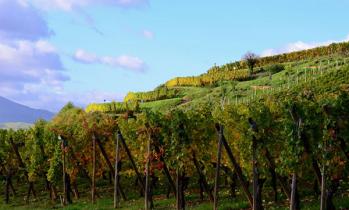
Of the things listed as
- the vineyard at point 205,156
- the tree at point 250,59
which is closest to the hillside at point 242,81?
the tree at point 250,59

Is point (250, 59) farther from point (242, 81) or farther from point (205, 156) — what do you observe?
point (205, 156)

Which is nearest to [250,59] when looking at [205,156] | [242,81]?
[242,81]

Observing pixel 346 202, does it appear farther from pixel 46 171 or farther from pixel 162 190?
pixel 46 171

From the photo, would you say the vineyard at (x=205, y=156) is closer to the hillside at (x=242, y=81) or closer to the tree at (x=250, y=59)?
the hillside at (x=242, y=81)

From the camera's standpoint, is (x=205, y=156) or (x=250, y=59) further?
(x=250, y=59)

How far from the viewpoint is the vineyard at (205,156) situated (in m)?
22.3

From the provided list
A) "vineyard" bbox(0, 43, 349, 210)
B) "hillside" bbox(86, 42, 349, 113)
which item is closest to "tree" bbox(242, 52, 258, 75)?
"hillside" bbox(86, 42, 349, 113)

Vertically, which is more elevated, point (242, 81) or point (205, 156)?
point (242, 81)

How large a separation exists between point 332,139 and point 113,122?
26294mm

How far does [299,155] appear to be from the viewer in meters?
22.3

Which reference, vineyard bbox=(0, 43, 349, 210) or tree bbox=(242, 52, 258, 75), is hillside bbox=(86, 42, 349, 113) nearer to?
tree bbox=(242, 52, 258, 75)

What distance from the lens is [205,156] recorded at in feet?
A: 105

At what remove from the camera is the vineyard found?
2231 cm

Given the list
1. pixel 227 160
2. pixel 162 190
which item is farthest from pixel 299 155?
pixel 162 190
